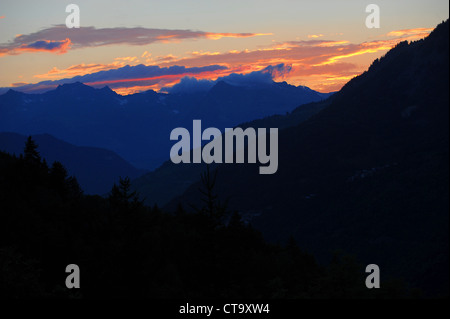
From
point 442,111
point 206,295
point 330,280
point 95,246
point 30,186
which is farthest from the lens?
point 30,186

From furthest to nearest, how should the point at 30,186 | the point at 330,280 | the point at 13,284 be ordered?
the point at 30,186, the point at 13,284, the point at 330,280

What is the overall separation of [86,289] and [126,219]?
46.0 feet

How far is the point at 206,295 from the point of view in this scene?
184 feet

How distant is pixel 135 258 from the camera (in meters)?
68.6

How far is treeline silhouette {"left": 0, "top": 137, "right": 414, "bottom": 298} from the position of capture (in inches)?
1783

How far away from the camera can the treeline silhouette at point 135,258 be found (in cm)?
4529
